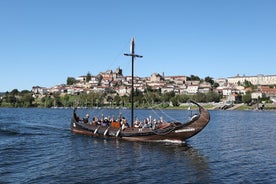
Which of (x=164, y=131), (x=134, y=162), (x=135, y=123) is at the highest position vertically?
(x=135, y=123)

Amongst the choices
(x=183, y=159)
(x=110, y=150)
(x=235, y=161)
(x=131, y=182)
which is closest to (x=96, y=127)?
(x=110, y=150)

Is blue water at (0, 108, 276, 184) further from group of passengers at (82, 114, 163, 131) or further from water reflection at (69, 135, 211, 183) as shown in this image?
group of passengers at (82, 114, 163, 131)

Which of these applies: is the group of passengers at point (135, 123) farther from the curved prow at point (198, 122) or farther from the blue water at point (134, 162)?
the curved prow at point (198, 122)

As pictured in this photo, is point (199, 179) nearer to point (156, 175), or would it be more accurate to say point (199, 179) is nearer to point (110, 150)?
point (156, 175)

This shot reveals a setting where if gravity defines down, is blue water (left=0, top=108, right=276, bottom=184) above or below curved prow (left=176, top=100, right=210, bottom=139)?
below

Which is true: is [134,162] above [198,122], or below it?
below

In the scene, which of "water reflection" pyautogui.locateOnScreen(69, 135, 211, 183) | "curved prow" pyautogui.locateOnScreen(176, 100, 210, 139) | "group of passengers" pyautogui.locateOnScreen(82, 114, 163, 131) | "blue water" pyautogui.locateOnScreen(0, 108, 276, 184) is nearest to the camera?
"blue water" pyautogui.locateOnScreen(0, 108, 276, 184)

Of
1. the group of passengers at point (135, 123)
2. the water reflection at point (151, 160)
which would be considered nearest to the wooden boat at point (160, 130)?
the group of passengers at point (135, 123)

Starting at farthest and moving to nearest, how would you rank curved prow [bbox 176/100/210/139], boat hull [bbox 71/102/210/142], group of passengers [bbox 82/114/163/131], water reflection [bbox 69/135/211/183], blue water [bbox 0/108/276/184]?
group of passengers [bbox 82/114/163/131]
boat hull [bbox 71/102/210/142]
curved prow [bbox 176/100/210/139]
water reflection [bbox 69/135/211/183]
blue water [bbox 0/108/276/184]

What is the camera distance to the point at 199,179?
85.4 feet

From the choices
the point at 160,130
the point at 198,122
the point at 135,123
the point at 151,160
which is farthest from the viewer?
the point at 135,123

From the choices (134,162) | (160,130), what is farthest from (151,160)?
(160,130)

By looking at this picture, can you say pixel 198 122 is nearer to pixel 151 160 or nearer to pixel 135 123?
pixel 151 160

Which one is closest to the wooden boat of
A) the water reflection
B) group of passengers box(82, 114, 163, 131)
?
group of passengers box(82, 114, 163, 131)
